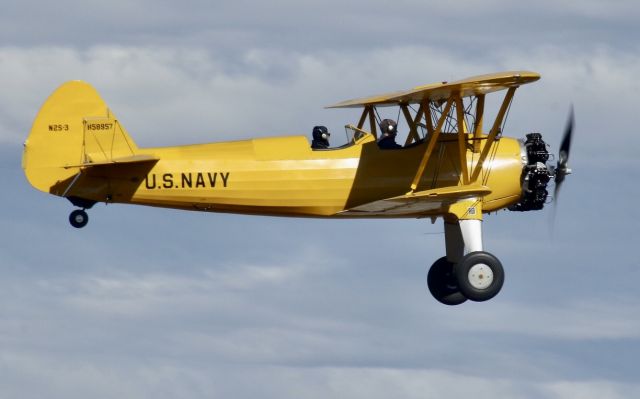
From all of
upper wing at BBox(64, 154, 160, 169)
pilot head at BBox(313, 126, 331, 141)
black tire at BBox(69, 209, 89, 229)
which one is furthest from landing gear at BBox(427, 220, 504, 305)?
black tire at BBox(69, 209, 89, 229)

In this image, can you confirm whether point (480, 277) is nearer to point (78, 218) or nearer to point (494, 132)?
point (494, 132)

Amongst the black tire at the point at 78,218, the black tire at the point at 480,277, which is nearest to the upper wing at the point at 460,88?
the black tire at the point at 480,277

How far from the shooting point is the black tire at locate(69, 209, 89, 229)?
37.3m

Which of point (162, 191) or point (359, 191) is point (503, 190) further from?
point (162, 191)

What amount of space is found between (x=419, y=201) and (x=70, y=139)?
5.25 metres

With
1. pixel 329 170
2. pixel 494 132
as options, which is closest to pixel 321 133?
pixel 329 170

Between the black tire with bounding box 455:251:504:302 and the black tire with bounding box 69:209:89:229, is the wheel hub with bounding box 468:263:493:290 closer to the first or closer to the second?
the black tire with bounding box 455:251:504:302

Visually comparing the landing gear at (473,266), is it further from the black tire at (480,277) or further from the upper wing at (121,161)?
the upper wing at (121,161)

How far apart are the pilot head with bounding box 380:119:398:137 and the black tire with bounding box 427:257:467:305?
2552 millimetres

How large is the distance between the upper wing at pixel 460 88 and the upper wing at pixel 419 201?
1449 mm

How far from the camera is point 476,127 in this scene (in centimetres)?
3841

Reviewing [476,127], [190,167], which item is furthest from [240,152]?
[476,127]

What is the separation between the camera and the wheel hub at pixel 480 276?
37719 millimetres

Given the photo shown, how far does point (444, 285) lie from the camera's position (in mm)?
39719
